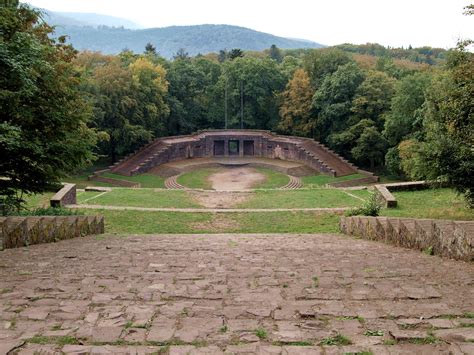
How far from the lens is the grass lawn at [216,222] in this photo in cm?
1561

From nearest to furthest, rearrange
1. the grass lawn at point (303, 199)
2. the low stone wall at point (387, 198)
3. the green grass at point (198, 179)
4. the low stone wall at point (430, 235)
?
the low stone wall at point (430, 235) < the low stone wall at point (387, 198) < the grass lawn at point (303, 199) < the green grass at point (198, 179)

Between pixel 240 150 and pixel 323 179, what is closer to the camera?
pixel 323 179

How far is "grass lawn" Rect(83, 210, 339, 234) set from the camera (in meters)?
15.6

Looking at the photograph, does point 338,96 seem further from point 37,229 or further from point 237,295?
point 237,295

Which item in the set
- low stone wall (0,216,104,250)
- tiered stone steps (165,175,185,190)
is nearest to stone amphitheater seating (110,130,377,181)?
tiered stone steps (165,175,185,190)

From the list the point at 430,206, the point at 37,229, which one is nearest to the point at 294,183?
the point at 430,206

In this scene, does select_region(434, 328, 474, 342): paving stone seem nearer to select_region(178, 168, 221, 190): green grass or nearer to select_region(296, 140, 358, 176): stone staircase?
select_region(178, 168, 221, 190): green grass

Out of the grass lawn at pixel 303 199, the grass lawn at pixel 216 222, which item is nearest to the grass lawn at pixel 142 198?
the grass lawn at pixel 216 222

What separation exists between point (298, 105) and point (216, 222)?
93.8 ft

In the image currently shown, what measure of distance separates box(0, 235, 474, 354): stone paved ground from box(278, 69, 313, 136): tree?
37.0 meters

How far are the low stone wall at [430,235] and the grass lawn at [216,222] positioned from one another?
478cm

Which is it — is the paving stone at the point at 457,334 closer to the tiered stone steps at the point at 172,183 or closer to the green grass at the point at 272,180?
the green grass at the point at 272,180

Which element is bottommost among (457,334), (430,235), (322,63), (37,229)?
(37,229)

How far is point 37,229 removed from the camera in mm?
9102
